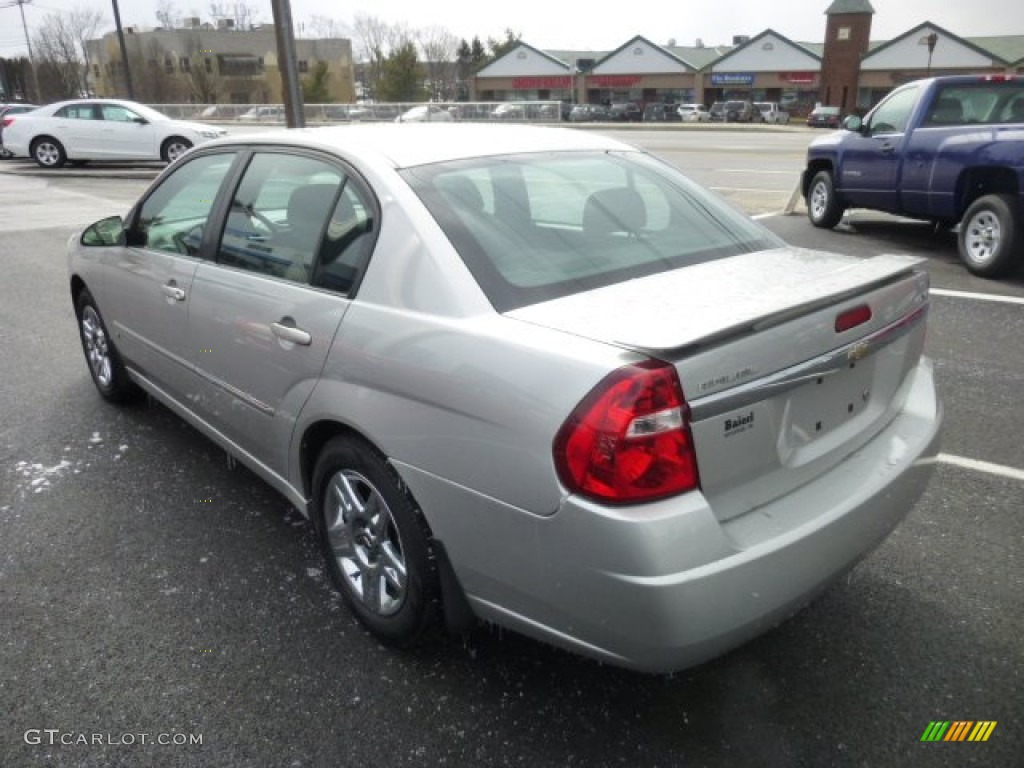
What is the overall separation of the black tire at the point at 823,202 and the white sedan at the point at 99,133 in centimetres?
1306

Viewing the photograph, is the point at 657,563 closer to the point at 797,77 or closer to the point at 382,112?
the point at 382,112

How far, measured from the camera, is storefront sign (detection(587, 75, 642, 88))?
7494cm

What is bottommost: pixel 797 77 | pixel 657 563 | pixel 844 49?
pixel 657 563

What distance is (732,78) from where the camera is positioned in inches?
2793

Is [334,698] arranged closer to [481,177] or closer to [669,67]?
[481,177]

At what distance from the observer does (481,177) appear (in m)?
2.70

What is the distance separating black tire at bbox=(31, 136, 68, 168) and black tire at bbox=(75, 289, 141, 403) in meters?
17.8

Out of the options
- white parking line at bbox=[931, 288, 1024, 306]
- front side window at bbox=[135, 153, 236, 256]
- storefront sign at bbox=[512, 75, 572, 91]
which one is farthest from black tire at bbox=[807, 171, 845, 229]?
storefront sign at bbox=[512, 75, 572, 91]

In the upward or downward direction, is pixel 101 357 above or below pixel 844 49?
below

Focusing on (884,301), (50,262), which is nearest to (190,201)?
(884,301)

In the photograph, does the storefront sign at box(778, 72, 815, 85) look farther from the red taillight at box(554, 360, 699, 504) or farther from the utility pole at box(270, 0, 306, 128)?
the red taillight at box(554, 360, 699, 504)

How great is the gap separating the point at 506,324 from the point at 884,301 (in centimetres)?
115

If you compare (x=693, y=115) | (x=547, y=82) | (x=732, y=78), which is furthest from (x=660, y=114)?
(x=547, y=82)

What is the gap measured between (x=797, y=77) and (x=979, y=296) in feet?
229
